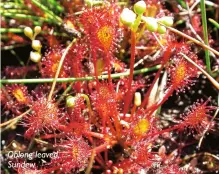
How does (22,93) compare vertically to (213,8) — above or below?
below

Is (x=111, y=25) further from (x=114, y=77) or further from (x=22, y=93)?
(x=22, y=93)

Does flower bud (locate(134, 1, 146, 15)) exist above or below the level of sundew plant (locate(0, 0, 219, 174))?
above

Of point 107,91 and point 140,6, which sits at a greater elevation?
point 140,6

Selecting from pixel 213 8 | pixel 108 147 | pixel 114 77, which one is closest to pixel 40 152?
pixel 108 147

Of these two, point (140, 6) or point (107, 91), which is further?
point (107, 91)

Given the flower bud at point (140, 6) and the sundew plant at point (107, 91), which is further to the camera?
the sundew plant at point (107, 91)

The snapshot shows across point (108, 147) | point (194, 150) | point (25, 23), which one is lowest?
point (194, 150)

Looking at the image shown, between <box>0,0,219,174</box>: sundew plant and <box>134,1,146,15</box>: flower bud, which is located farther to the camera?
<box>0,0,219,174</box>: sundew plant

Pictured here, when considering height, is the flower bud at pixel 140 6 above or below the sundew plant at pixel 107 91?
above
